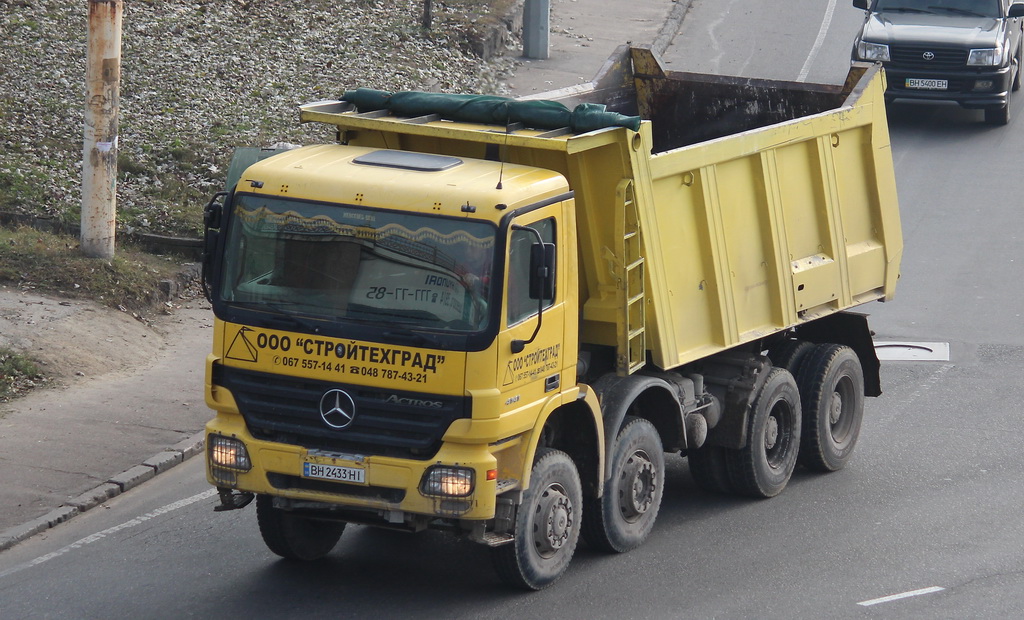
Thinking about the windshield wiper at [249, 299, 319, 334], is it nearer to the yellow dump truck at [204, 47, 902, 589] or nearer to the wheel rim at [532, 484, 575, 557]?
the yellow dump truck at [204, 47, 902, 589]

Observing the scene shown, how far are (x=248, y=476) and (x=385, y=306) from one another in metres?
1.26

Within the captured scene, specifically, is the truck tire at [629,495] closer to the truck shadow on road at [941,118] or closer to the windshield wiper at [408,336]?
the windshield wiper at [408,336]

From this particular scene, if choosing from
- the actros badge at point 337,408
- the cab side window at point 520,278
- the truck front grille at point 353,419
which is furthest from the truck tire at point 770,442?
the actros badge at point 337,408

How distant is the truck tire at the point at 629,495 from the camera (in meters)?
8.52

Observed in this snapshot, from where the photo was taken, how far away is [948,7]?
68.5 ft

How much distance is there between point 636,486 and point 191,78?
12649 millimetres

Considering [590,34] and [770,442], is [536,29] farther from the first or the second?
[770,442]

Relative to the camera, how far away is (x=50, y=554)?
28.8 ft

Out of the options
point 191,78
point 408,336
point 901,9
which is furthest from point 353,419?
point 901,9

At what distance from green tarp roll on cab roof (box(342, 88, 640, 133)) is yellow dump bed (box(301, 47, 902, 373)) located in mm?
64

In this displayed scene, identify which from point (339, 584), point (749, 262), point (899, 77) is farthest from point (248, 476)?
point (899, 77)

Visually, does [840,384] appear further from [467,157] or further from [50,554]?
[50,554]

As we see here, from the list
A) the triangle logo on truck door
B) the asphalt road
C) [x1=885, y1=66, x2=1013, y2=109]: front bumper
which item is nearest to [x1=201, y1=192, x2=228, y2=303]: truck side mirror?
the triangle logo on truck door

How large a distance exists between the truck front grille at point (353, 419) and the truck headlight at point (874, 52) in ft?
48.2
